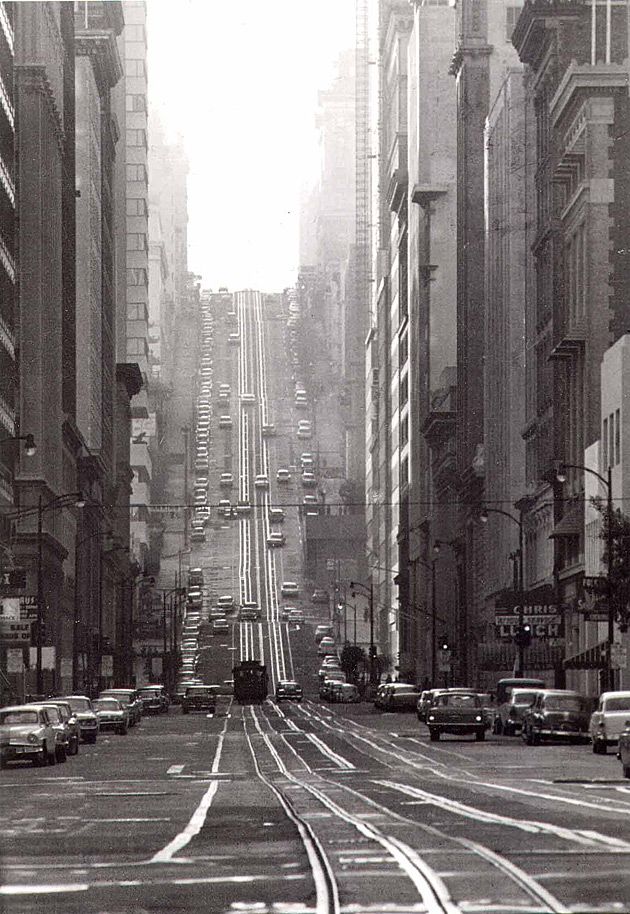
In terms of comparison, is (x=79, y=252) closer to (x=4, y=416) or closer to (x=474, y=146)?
(x=474, y=146)

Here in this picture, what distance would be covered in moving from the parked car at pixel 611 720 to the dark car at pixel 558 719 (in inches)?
308

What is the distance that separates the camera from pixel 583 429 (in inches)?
4257

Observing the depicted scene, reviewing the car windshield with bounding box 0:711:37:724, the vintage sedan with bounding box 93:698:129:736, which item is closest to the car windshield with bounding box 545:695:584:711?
the car windshield with bounding box 0:711:37:724

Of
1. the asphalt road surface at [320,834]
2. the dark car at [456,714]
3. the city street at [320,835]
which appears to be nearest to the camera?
the asphalt road surface at [320,834]

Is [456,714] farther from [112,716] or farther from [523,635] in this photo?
[523,635]

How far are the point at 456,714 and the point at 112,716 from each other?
19909 millimetres

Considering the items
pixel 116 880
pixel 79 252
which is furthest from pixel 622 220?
pixel 116 880

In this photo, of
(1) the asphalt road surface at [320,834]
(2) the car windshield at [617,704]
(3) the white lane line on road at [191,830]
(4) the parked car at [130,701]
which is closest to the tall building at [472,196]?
(4) the parked car at [130,701]

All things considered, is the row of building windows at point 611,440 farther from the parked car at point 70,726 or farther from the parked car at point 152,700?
the parked car at point 70,726

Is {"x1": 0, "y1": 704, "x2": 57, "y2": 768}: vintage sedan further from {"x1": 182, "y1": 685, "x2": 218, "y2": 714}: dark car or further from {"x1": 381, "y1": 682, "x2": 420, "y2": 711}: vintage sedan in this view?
{"x1": 182, "y1": 685, "x2": 218, "y2": 714}: dark car

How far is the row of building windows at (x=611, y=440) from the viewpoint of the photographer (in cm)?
9450

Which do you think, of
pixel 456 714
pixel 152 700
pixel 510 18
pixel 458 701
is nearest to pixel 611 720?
pixel 456 714

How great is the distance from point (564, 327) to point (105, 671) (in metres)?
35.2

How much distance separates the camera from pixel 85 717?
72.9 metres
